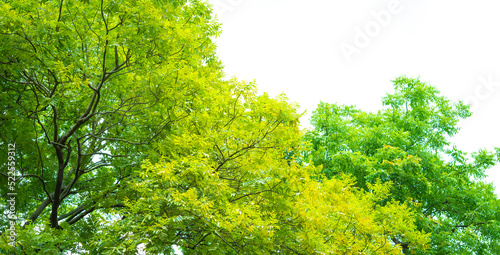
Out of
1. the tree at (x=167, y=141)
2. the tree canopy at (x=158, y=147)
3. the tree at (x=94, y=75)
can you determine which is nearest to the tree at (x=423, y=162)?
the tree canopy at (x=158, y=147)

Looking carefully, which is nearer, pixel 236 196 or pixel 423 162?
pixel 236 196

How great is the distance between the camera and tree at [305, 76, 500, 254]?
15984mm

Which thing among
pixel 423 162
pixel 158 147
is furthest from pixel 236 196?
pixel 423 162

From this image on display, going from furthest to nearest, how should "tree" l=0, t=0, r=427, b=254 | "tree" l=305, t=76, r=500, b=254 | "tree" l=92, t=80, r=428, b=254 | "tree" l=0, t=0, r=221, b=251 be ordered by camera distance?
1. "tree" l=305, t=76, r=500, b=254
2. "tree" l=0, t=0, r=221, b=251
3. "tree" l=0, t=0, r=427, b=254
4. "tree" l=92, t=80, r=428, b=254

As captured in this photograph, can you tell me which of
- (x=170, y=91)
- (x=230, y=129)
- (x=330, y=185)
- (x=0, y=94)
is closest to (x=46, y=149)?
(x=0, y=94)

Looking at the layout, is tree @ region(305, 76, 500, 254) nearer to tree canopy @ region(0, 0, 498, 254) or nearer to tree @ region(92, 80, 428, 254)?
tree canopy @ region(0, 0, 498, 254)

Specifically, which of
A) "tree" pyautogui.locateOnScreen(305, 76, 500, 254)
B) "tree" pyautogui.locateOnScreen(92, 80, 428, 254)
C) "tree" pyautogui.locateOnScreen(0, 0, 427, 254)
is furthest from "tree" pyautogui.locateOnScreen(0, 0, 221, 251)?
"tree" pyautogui.locateOnScreen(305, 76, 500, 254)

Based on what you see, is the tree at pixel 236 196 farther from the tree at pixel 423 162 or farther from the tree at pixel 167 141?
the tree at pixel 423 162

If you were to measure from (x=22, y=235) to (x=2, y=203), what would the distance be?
556 cm

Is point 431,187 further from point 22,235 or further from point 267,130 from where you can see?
point 22,235

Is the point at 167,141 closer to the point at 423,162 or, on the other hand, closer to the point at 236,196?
the point at 236,196

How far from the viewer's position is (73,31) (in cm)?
818

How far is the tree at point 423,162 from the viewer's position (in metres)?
16.0

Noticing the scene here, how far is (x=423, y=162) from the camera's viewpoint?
17016mm
